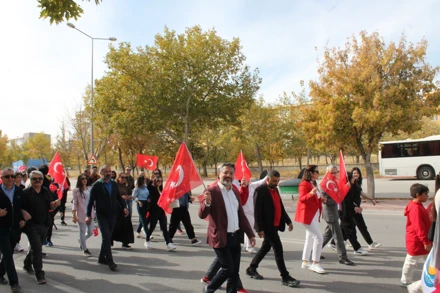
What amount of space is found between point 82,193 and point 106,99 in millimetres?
13934

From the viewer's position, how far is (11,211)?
211 inches

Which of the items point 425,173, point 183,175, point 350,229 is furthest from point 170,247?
point 425,173

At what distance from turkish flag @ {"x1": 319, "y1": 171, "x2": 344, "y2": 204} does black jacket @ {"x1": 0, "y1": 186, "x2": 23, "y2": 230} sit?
4.67m

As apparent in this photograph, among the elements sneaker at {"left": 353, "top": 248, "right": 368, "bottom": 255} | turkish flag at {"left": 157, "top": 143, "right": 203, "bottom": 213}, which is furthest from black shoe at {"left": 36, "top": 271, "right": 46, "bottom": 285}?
sneaker at {"left": 353, "top": 248, "right": 368, "bottom": 255}

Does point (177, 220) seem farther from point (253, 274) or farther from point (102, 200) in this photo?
point (253, 274)

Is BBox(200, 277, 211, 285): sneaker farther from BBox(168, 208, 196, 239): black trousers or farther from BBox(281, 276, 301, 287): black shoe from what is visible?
BBox(168, 208, 196, 239): black trousers

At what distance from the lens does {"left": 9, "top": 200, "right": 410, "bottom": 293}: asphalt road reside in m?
5.35

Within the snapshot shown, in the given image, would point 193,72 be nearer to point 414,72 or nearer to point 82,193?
point 414,72

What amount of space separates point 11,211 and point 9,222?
0.15m

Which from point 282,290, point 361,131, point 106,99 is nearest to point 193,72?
point 106,99

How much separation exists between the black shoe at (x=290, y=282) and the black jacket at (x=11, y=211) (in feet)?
12.6

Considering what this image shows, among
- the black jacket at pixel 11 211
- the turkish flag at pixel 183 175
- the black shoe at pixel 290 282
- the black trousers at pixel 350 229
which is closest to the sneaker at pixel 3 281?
the black jacket at pixel 11 211

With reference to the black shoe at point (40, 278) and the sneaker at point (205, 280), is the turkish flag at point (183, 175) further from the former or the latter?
the black shoe at point (40, 278)

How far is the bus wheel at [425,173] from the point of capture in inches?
1101
